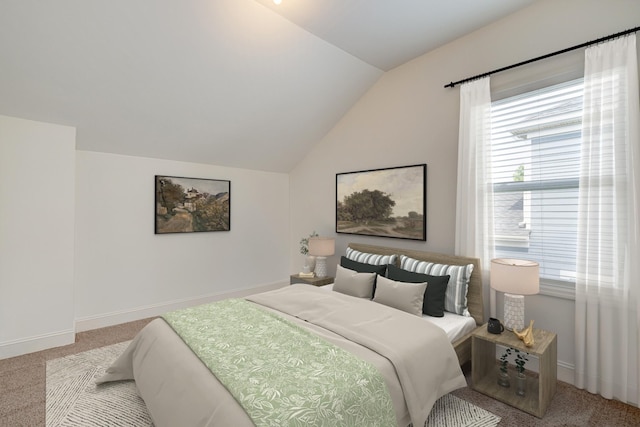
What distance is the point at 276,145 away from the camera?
450 centimetres

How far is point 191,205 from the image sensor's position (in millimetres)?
4223

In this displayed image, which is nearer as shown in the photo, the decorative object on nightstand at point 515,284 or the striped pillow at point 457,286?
the decorative object on nightstand at point 515,284

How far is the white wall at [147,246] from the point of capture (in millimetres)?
3498

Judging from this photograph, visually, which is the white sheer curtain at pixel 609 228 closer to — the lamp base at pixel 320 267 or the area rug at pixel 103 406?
the area rug at pixel 103 406

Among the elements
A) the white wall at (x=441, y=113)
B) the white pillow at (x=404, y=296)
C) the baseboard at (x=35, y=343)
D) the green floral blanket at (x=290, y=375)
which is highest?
the white wall at (x=441, y=113)

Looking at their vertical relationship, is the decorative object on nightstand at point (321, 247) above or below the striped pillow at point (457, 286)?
above

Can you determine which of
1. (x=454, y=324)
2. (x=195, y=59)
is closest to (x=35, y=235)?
(x=195, y=59)

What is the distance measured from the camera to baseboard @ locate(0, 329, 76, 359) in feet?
9.35

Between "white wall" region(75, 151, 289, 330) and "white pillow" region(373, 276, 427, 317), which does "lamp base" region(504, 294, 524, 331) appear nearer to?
"white pillow" region(373, 276, 427, 317)

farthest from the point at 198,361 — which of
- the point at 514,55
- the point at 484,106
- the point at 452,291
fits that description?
the point at 514,55

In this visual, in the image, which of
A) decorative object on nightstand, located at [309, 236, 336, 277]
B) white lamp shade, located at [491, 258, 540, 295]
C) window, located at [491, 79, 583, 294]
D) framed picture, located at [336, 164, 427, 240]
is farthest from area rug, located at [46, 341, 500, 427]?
decorative object on nightstand, located at [309, 236, 336, 277]

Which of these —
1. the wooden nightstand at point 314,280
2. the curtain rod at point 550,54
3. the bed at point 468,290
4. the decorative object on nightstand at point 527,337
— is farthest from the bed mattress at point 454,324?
the curtain rod at point 550,54

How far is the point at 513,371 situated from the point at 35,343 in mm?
4455

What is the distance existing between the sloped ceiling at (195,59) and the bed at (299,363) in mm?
2195
